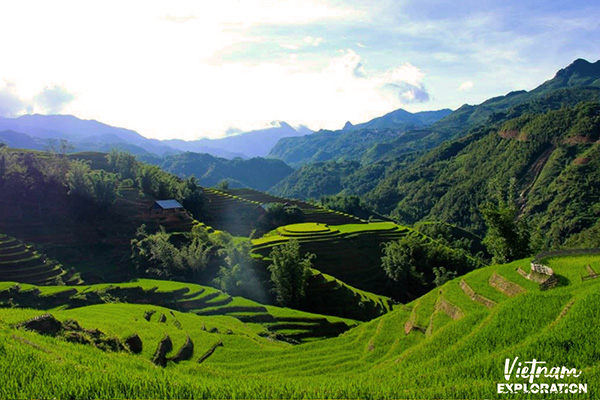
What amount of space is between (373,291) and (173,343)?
37.8 m

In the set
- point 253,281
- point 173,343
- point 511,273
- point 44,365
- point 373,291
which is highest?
point 44,365

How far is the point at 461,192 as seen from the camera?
13788 cm

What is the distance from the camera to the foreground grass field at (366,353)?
776 centimetres

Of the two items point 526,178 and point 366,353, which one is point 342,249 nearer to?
point 366,353

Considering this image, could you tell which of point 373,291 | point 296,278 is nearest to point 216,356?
point 296,278

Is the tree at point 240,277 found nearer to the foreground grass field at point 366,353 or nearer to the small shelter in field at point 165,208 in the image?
the foreground grass field at point 366,353

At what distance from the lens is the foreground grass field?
25.5 ft

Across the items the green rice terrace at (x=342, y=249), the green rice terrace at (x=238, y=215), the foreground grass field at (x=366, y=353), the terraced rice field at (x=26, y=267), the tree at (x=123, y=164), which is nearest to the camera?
the foreground grass field at (x=366, y=353)

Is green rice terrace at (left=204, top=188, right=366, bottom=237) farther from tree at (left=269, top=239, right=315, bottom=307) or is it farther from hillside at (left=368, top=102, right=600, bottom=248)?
hillside at (left=368, top=102, right=600, bottom=248)

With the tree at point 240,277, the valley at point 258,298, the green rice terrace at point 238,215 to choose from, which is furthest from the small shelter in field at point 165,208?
the tree at point 240,277

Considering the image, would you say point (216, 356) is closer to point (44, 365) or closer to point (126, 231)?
point (44, 365)

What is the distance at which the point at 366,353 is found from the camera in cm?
1895

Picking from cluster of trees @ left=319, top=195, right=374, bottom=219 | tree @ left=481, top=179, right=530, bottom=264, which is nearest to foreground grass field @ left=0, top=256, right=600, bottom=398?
tree @ left=481, top=179, right=530, bottom=264

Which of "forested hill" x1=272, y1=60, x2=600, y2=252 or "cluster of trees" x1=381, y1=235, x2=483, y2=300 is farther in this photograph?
"forested hill" x1=272, y1=60, x2=600, y2=252
